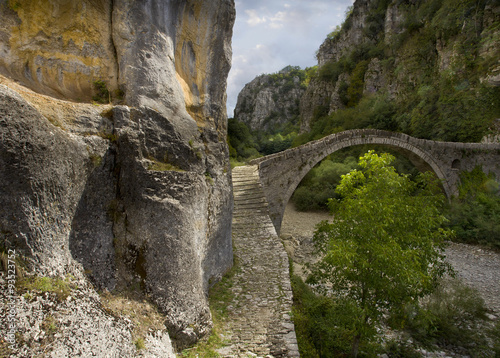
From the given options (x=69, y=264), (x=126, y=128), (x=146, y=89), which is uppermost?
(x=146, y=89)

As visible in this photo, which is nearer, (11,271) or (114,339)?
(11,271)

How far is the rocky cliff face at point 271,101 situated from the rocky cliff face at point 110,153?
54411 millimetres

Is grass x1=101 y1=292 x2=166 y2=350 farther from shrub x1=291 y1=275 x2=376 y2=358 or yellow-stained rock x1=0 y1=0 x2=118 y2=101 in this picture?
yellow-stained rock x1=0 y1=0 x2=118 y2=101

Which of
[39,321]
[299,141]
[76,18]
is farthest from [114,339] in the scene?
[299,141]

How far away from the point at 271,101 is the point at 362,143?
44.9 metres

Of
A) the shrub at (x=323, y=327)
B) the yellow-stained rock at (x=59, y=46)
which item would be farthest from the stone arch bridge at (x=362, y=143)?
the yellow-stained rock at (x=59, y=46)

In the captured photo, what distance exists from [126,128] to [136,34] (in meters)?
1.63

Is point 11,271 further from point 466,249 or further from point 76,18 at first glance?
point 466,249

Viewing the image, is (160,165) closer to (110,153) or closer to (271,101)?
(110,153)

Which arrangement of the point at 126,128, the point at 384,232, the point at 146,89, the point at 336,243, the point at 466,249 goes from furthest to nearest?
the point at 466,249
the point at 336,243
the point at 384,232
the point at 146,89
the point at 126,128

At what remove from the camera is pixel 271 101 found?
60844mm

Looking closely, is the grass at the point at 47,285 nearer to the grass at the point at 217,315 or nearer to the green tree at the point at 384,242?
the grass at the point at 217,315

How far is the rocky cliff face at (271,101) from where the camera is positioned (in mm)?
59156

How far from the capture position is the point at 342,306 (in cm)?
578
